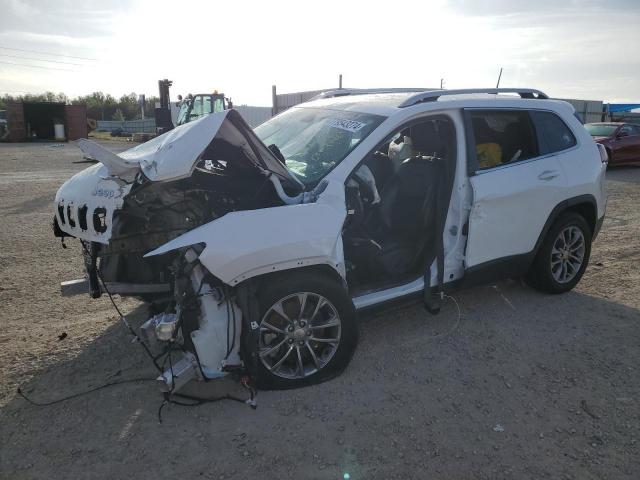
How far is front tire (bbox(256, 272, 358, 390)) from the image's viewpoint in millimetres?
3131

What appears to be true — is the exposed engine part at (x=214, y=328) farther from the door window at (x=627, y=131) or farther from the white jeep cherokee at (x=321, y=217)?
the door window at (x=627, y=131)

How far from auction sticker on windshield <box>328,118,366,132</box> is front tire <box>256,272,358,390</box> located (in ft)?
4.28

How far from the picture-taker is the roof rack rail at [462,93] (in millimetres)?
3912

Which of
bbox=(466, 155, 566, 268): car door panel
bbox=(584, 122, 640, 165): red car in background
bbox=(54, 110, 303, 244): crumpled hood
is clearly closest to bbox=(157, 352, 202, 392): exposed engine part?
bbox=(54, 110, 303, 244): crumpled hood

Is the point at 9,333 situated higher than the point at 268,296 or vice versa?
the point at 268,296

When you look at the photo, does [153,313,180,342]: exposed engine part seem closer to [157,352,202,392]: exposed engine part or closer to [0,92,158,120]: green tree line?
[157,352,202,392]: exposed engine part

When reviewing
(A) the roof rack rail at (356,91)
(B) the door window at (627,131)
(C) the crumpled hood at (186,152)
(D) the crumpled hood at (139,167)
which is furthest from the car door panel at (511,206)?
(B) the door window at (627,131)

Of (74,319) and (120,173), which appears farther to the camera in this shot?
(74,319)

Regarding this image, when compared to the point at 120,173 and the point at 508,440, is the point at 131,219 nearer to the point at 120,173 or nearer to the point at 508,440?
the point at 120,173

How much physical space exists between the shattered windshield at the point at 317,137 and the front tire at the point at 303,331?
2.85 feet

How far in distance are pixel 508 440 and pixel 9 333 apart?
12.8 ft

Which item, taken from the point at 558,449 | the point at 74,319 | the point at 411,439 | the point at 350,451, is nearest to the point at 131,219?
the point at 74,319

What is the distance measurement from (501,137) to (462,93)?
1.90 ft

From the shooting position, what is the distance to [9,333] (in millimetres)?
4027
